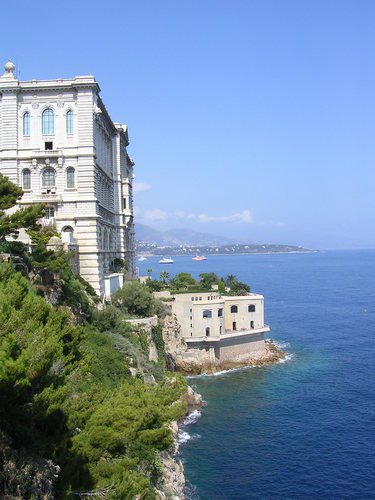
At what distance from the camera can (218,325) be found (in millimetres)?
51438

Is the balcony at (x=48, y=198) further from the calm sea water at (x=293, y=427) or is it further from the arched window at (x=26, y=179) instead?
the calm sea water at (x=293, y=427)

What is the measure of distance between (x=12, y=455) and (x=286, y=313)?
7354 centimetres

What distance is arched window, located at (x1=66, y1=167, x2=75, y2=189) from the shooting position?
1444 inches

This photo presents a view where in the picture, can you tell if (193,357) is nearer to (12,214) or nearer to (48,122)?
(48,122)

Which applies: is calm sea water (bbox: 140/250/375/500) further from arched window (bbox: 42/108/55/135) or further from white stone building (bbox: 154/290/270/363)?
arched window (bbox: 42/108/55/135)

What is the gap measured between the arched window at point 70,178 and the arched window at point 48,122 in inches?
105

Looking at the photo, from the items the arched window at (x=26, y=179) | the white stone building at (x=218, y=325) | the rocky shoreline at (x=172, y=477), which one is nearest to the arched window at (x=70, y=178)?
the arched window at (x=26, y=179)

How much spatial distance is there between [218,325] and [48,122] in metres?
24.1

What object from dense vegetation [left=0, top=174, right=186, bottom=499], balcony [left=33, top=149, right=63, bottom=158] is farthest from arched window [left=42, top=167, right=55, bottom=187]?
dense vegetation [left=0, top=174, right=186, bottom=499]

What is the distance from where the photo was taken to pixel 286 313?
8194cm

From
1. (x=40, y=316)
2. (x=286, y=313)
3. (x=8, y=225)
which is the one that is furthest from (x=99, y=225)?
(x=286, y=313)

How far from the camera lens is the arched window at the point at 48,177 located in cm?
3681

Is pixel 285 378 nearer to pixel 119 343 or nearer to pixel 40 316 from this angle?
pixel 119 343

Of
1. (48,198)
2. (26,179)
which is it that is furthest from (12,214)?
(26,179)
